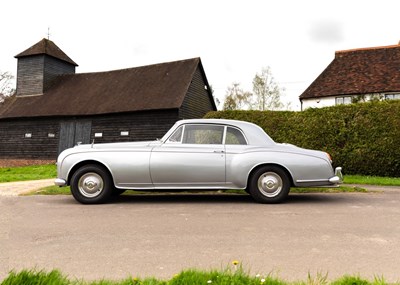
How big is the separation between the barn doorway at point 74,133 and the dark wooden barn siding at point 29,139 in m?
0.58

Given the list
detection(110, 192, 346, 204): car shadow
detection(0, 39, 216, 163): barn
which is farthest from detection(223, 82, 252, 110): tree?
detection(110, 192, 346, 204): car shadow

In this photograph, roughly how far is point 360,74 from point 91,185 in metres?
24.7

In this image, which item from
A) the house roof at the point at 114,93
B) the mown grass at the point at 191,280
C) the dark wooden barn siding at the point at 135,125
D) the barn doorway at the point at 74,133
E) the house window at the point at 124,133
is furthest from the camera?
the barn doorway at the point at 74,133

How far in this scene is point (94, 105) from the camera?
2491 cm

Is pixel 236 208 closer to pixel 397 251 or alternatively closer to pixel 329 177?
pixel 329 177

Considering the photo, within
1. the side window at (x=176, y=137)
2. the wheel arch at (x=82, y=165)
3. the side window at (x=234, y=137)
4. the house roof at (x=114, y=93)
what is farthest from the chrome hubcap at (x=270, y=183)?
the house roof at (x=114, y=93)

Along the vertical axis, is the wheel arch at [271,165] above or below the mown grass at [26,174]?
above

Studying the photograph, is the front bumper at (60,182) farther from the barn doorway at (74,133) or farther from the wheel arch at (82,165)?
the barn doorway at (74,133)

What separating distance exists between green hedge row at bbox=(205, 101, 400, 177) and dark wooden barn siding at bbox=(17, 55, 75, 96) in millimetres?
23893

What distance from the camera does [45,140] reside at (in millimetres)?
26266

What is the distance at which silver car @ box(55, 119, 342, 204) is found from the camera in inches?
242

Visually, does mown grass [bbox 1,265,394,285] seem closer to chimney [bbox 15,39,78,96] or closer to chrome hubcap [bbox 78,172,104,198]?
chrome hubcap [bbox 78,172,104,198]

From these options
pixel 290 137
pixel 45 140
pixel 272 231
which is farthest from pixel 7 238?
pixel 45 140

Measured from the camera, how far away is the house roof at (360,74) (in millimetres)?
23750
